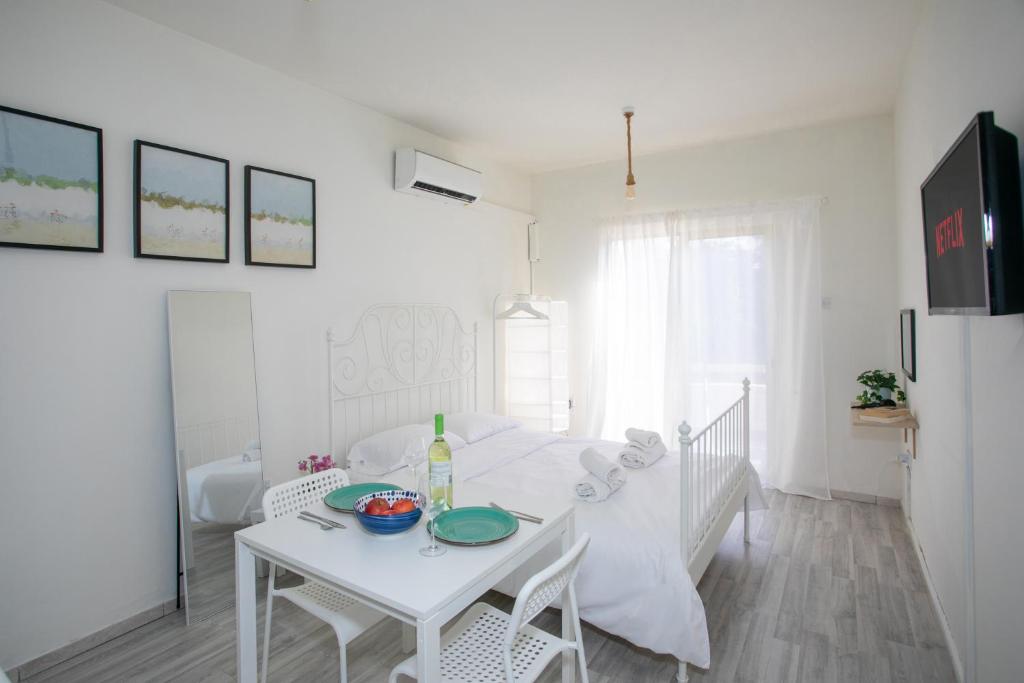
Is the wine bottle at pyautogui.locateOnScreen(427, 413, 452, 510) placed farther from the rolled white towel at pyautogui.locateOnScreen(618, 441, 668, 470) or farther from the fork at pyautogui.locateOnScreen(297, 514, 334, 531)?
the rolled white towel at pyautogui.locateOnScreen(618, 441, 668, 470)

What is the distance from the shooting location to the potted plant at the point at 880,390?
3.59 m

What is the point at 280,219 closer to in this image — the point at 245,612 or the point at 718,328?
the point at 245,612

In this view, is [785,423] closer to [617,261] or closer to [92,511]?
[617,261]

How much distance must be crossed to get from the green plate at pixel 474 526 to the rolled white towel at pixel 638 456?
1.39 meters

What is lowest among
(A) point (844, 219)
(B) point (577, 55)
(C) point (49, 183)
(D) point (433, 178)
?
(C) point (49, 183)

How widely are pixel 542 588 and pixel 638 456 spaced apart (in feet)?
5.33

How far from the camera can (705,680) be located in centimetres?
212

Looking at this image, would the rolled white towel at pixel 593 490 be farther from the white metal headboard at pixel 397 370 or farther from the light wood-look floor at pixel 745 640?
the white metal headboard at pixel 397 370

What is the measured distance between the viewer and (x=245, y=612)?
69.9 inches

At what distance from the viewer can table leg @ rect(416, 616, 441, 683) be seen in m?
1.29

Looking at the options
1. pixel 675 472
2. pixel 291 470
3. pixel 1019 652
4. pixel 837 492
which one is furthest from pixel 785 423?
pixel 291 470

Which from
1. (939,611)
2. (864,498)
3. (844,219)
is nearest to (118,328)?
(939,611)

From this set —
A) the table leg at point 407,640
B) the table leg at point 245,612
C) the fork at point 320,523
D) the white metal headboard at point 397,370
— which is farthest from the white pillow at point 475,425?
the table leg at point 245,612

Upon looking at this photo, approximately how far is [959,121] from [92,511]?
153 inches
